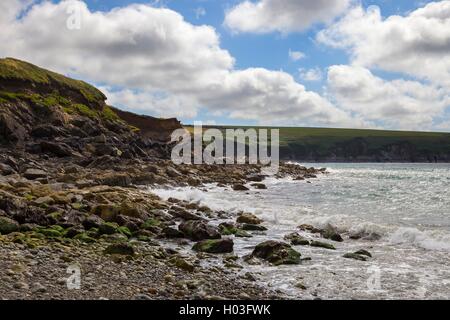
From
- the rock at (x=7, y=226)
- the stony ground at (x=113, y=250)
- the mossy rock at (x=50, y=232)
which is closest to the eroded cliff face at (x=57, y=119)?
the stony ground at (x=113, y=250)

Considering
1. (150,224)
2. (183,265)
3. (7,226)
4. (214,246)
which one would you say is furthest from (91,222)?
(183,265)

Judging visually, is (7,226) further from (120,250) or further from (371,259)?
(371,259)

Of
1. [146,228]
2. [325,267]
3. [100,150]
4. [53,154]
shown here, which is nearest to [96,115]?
[100,150]

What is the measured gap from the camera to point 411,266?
533 inches

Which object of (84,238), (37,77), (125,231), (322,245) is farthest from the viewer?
(37,77)

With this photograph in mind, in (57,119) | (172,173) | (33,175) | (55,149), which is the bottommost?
(172,173)

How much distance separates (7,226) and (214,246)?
7.05 meters

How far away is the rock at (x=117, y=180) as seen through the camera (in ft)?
109

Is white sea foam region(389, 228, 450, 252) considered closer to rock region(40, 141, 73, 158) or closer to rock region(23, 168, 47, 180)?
rock region(23, 168, 47, 180)

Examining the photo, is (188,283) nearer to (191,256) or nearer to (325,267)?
(191,256)

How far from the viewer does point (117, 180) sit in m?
34.0

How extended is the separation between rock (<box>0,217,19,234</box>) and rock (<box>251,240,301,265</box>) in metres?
8.14

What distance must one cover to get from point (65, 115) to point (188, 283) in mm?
62269

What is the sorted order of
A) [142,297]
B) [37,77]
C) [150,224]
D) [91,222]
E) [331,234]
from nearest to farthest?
[142,297], [91,222], [331,234], [150,224], [37,77]
